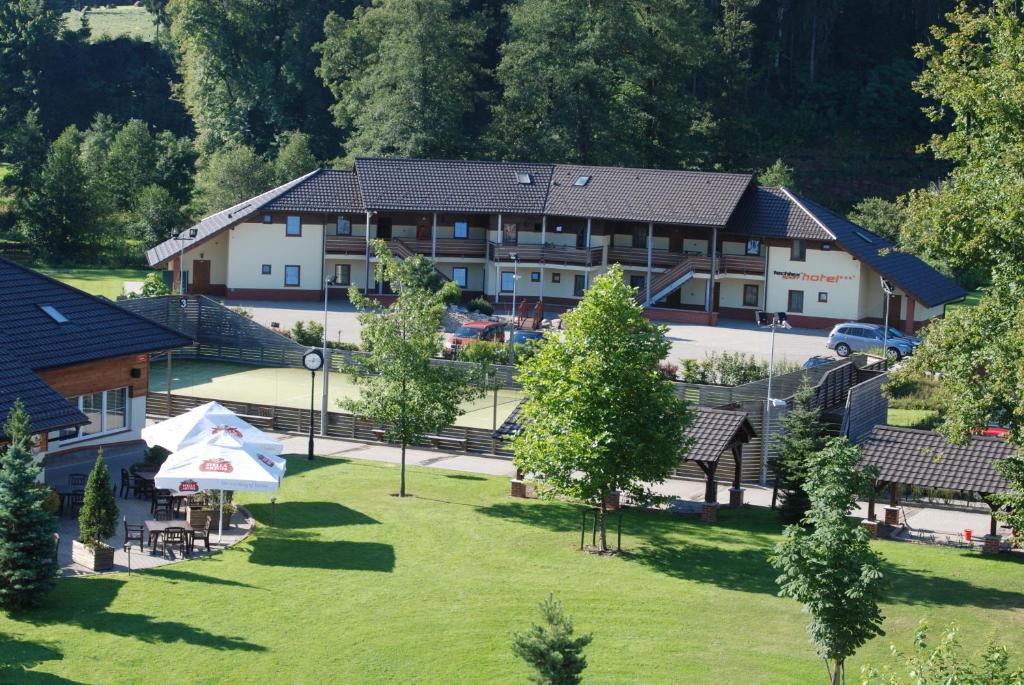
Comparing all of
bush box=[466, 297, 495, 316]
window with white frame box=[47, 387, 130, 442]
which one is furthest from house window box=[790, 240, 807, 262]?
window with white frame box=[47, 387, 130, 442]

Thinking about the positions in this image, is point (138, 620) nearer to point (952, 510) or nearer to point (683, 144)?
point (952, 510)

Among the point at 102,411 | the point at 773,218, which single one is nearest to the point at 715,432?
the point at 102,411

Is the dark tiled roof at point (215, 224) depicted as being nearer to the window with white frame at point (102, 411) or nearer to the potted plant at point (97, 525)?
the window with white frame at point (102, 411)

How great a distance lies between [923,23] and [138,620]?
96511 millimetres

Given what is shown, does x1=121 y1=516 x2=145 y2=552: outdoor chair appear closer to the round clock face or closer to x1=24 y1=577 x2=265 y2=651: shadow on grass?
x1=24 y1=577 x2=265 y2=651: shadow on grass

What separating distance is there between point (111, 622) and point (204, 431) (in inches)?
269

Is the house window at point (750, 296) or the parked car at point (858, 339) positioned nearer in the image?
the parked car at point (858, 339)

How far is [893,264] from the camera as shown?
209 ft

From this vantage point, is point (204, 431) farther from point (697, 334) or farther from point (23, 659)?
point (697, 334)

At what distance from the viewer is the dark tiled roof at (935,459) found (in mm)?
32406

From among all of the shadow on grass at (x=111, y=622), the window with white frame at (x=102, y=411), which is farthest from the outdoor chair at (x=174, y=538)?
the window with white frame at (x=102, y=411)

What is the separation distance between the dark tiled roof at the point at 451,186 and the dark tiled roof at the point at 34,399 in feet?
117

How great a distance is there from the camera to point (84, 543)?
2783 centimetres

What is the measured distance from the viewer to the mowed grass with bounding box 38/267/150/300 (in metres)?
66.8
